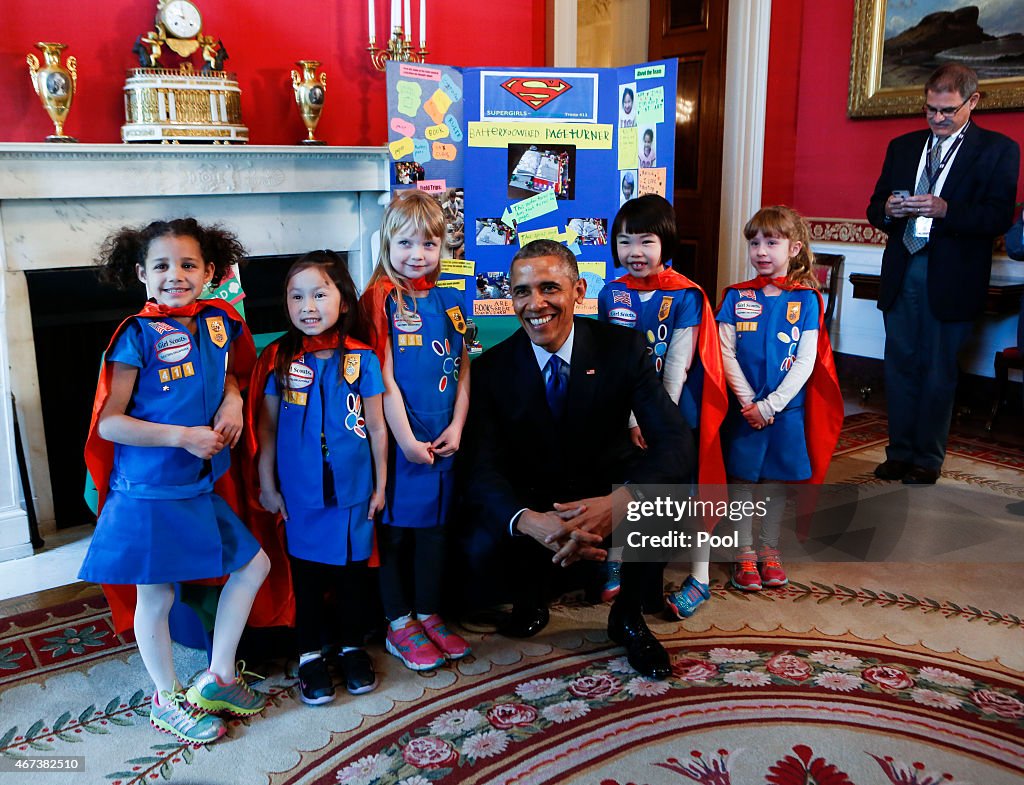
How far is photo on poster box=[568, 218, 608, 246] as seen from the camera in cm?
384

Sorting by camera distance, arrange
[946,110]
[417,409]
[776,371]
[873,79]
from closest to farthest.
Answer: [417,409] < [776,371] < [946,110] < [873,79]

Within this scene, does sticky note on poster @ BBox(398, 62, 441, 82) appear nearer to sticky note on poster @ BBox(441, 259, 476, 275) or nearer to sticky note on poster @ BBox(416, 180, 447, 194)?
sticky note on poster @ BBox(416, 180, 447, 194)

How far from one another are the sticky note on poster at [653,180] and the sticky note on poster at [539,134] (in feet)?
0.75

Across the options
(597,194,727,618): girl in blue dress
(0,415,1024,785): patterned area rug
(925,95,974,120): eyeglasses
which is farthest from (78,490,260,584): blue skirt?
(925,95,974,120): eyeglasses

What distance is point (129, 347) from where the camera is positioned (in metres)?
1.97

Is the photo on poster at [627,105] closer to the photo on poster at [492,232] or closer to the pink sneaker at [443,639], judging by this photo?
the photo on poster at [492,232]

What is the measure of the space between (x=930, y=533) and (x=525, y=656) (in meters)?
1.78

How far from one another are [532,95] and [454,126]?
0.36 m

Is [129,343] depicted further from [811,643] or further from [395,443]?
[811,643]

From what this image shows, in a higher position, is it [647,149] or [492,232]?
[647,149]

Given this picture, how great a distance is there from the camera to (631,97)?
3801 millimetres

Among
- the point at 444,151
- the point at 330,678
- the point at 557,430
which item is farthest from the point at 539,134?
the point at 330,678

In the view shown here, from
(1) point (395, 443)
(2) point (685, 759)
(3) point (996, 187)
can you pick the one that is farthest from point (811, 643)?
(3) point (996, 187)

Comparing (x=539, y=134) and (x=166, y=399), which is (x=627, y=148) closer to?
(x=539, y=134)
